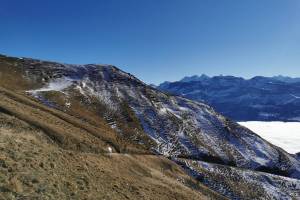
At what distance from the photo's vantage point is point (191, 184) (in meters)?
57.7

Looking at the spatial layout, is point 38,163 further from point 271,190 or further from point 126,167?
point 271,190

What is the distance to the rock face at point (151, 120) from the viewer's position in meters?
75.2

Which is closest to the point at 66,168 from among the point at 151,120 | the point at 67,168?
the point at 67,168

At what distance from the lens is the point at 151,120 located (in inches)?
3556

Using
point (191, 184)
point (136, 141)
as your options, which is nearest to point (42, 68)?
point (136, 141)

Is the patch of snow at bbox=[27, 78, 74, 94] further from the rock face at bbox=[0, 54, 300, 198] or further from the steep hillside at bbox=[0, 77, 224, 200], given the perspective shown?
the steep hillside at bbox=[0, 77, 224, 200]

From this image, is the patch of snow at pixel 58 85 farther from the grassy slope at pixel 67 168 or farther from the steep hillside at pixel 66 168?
the steep hillside at pixel 66 168

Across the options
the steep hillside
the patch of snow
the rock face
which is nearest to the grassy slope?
the steep hillside

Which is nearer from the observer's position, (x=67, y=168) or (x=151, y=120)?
(x=67, y=168)

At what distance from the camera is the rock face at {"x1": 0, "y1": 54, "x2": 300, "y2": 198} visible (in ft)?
247

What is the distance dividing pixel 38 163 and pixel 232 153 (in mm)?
65527

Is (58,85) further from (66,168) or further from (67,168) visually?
(66,168)

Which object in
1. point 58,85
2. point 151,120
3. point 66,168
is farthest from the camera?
point 58,85

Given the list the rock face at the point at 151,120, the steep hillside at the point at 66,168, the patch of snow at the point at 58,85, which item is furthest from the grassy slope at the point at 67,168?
the patch of snow at the point at 58,85
